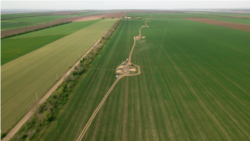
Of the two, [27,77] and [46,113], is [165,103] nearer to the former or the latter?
[46,113]

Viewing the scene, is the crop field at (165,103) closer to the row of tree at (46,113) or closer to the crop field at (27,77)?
the row of tree at (46,113)

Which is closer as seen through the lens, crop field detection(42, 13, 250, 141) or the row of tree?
the row of tree

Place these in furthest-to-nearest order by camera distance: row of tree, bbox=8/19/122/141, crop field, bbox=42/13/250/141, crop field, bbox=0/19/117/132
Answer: crop field, bbox=0/19/117/132, crop field, bbox=42/13/250/141, row of tree, bbox=8/19/122/141

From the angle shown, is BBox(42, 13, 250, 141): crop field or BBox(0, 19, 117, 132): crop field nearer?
BBox(42, 13, 250, 141): crop field

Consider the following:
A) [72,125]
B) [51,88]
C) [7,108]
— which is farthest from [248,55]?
[7,108]

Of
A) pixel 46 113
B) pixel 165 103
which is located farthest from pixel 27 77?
pixel 165 103

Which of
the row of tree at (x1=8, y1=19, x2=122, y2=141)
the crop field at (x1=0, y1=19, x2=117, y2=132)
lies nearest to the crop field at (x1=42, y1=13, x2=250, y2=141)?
the row of tree at (x1=8, y1=19, x2=122, y2=141)

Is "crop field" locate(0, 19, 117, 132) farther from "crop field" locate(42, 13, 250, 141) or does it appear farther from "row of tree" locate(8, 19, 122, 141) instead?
"crop field" locate(42, 13, 250, 141)

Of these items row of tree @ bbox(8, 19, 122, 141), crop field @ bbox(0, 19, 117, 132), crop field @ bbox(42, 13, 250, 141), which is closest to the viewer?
row of tree @ bbox(8, 19, 122, 141)

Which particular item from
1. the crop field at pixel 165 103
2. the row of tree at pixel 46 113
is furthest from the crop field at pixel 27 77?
the crop field at pixel 165 103
